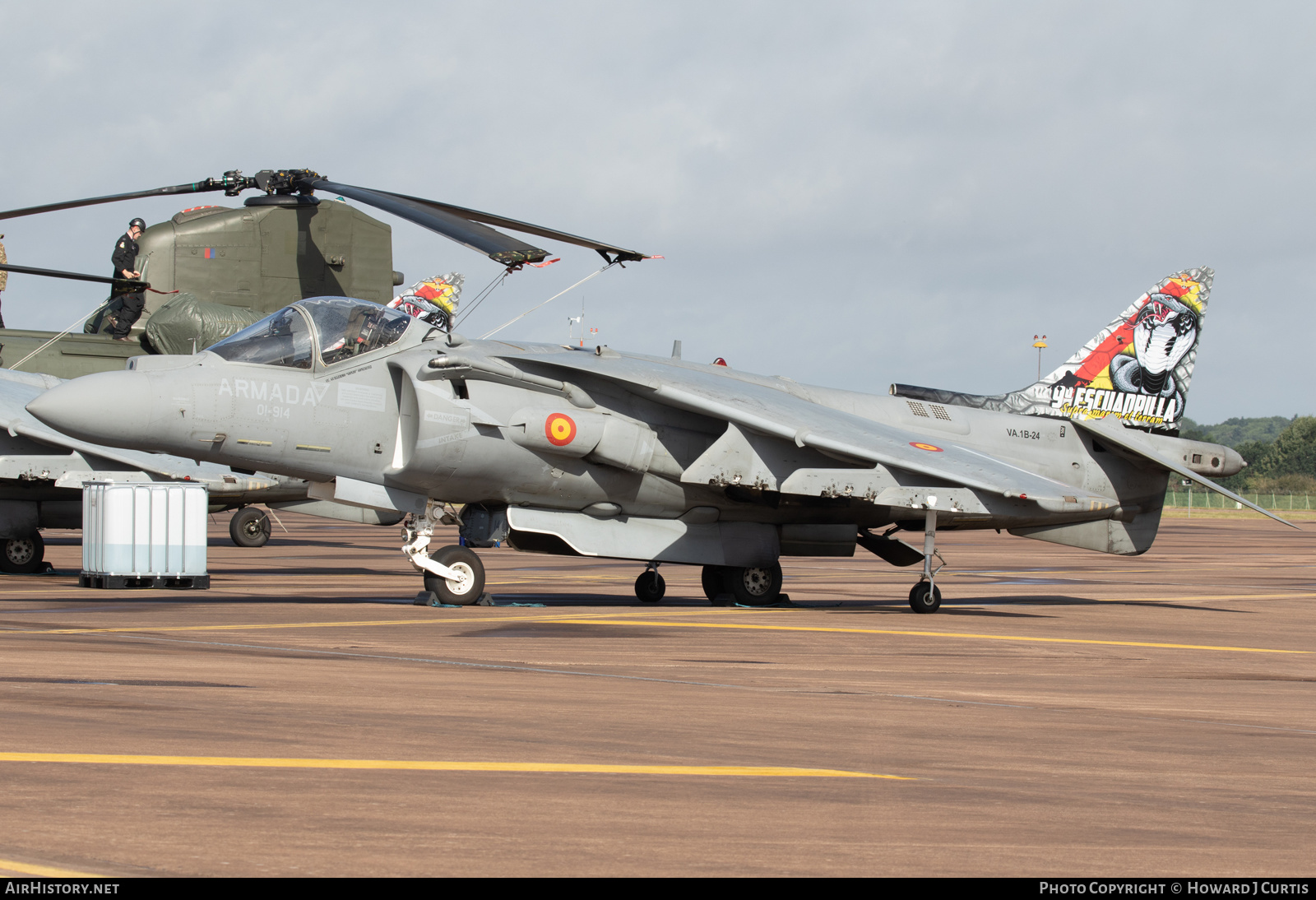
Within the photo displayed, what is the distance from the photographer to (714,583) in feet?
51.9

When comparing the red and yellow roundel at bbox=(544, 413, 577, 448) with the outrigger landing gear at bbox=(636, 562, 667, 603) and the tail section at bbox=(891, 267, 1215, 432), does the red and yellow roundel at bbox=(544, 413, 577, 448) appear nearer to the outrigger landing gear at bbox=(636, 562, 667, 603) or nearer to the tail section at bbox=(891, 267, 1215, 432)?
the outrigger landing gear at bbox=(636, 562, 667, 603)

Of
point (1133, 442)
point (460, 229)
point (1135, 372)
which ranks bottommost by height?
point (1133, 442)

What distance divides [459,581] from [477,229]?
187 inches

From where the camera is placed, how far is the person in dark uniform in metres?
24.2

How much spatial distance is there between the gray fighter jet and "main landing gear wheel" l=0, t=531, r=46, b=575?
6.53 m

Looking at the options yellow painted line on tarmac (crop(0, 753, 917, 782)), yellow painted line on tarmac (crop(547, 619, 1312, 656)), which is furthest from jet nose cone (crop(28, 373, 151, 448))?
yellow painted line on tarmac (crop(0, 753, 917, 782))

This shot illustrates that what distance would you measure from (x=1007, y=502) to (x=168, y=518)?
9.61 m

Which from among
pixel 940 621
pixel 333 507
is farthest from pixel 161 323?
pixel 940 621

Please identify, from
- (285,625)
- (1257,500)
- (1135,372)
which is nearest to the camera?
(285,625)

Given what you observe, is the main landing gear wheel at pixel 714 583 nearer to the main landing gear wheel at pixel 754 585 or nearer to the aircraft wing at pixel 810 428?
the main landing gear wheel at pixel 754 585

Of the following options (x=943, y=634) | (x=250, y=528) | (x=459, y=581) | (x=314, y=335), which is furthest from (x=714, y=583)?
(x=250, y=528)

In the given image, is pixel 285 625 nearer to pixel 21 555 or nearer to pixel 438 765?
pixel 438 765
